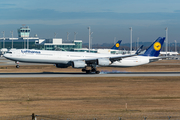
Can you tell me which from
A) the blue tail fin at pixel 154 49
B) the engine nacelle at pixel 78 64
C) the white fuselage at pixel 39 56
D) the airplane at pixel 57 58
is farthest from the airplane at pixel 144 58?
the white fuselage at pixel 39 56

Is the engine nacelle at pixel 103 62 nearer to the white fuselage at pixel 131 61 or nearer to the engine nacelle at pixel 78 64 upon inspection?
the engine nacelle at pixel 78 64

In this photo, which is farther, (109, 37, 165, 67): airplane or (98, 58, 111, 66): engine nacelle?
(109, 37, 165, 67): airplane

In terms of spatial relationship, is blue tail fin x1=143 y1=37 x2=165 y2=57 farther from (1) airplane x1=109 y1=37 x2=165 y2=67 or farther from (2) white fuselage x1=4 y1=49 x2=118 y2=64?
(2) white fuselage x1=4 y1=49 x2=118 y2=64

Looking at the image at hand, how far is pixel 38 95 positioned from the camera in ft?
93.7

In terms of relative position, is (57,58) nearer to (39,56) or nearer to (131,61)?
(39,56)

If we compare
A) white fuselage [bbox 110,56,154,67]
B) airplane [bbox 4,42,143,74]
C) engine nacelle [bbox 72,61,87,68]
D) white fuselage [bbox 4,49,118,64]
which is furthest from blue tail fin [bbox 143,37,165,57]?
white fuselage [bbox 4,49,118,64]

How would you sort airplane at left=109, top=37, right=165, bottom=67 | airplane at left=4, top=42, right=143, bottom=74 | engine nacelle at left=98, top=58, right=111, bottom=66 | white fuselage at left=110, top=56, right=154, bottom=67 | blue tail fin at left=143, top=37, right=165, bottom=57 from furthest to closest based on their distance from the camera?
blue tail fin at left=143, top=37, right=165, bottom=57
airplane at left=109, top=37, right=165, bottom=67
white fuselage at left=110, top=56, right=154, bottom=67
engine nacelle at left=98, top=58, right=111, bottom=66
airplane at left=4, top=42, right=143, bottom=74

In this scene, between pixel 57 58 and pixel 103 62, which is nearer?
pixel 57 58

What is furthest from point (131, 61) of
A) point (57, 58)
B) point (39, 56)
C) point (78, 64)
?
point (39, 56)

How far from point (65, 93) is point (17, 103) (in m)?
6.59

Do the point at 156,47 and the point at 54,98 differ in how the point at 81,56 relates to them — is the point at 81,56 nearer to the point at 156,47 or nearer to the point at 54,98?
the point at 156,47

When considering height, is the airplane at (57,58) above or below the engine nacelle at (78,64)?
above

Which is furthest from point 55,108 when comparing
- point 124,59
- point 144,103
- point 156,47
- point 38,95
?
point 156,47

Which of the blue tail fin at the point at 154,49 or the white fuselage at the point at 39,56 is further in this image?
the blue tail fin at the point at 154,49
